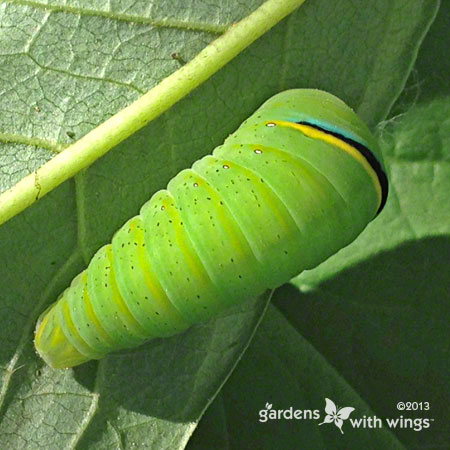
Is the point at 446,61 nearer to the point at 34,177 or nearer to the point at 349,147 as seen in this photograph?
the point at 349,147

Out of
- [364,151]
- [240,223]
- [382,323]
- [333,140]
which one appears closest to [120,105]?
[240,223]

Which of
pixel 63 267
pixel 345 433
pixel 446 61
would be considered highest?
pixel 446 61

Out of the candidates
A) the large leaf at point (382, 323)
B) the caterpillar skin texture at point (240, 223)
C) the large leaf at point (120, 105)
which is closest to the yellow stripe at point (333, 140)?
the caterpillar skin texture at point (240, 223)

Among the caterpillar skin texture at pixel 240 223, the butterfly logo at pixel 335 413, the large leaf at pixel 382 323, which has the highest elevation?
the caterpillar skin texture at pixel 240 223

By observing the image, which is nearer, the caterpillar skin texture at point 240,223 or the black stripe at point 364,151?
the caterpillar skin texture at point 240,223

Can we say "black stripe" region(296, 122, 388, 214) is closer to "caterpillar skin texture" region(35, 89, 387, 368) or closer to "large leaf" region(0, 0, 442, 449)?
"caterpillar skin texture" region(35, 89, 387, 368)

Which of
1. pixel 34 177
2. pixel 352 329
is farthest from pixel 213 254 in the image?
pixel 352 329

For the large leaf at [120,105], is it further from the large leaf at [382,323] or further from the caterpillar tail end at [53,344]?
the large leaf at [382,323]

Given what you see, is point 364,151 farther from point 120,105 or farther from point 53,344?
point 53,344
